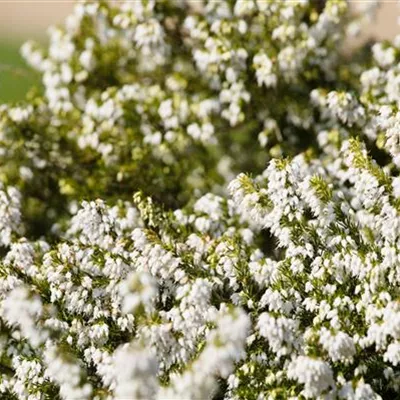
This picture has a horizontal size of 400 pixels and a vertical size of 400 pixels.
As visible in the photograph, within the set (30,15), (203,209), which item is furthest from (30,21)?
(203,209)

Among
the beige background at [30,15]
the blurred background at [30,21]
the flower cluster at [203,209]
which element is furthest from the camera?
the beige background at [30,15]

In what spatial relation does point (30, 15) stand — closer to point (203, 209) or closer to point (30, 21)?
point (30, 21)

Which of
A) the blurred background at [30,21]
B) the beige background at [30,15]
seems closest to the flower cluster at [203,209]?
the blurred background at [30,21]

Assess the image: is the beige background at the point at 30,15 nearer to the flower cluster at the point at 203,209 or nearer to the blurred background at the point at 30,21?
the blurred background at the point at 30,21

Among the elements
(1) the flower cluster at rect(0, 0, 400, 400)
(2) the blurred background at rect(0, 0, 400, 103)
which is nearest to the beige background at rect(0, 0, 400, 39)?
(2) the blurred background at rect(0, 0, 400, 103)

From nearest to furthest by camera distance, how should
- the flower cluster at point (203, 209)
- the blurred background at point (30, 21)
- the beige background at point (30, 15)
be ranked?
the flower cluster at point (203, 209) → the blurred background at point (30, 21) → the beige background at point (30, 15)

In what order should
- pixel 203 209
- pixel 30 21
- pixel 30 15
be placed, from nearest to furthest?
pixel 203 209, pixel 30 21, pixel 30 15

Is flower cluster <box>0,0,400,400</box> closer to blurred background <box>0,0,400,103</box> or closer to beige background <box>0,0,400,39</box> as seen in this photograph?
blurred background <box>0,0,400,103</box>

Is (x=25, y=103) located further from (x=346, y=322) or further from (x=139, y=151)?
(x=346, y=322)

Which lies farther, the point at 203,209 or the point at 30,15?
the point at 30,15
